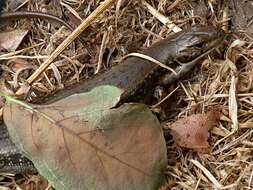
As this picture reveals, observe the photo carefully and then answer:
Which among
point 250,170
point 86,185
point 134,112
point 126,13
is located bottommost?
point 250,170

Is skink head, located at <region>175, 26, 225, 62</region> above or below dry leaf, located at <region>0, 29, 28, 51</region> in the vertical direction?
below

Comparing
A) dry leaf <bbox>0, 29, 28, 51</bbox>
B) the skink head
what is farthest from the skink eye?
dry leaf <bbox>0, 29, 28, 51</bbox>

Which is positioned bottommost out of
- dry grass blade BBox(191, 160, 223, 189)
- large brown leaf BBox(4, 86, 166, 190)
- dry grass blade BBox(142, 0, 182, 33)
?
dry grass blade BBox(191, 160, 223, 189)

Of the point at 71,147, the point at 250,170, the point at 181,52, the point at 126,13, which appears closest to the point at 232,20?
the point at 181,52

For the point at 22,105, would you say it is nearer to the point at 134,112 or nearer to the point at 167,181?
the point at 134,112

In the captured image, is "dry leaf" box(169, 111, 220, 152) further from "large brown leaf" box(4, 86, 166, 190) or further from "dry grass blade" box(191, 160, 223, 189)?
"large brown leaf" box(4, 86, 166, 190)

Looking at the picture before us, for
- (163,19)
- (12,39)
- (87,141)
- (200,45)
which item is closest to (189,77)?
(200,45)

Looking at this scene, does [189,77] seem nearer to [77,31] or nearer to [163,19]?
[163,19]
